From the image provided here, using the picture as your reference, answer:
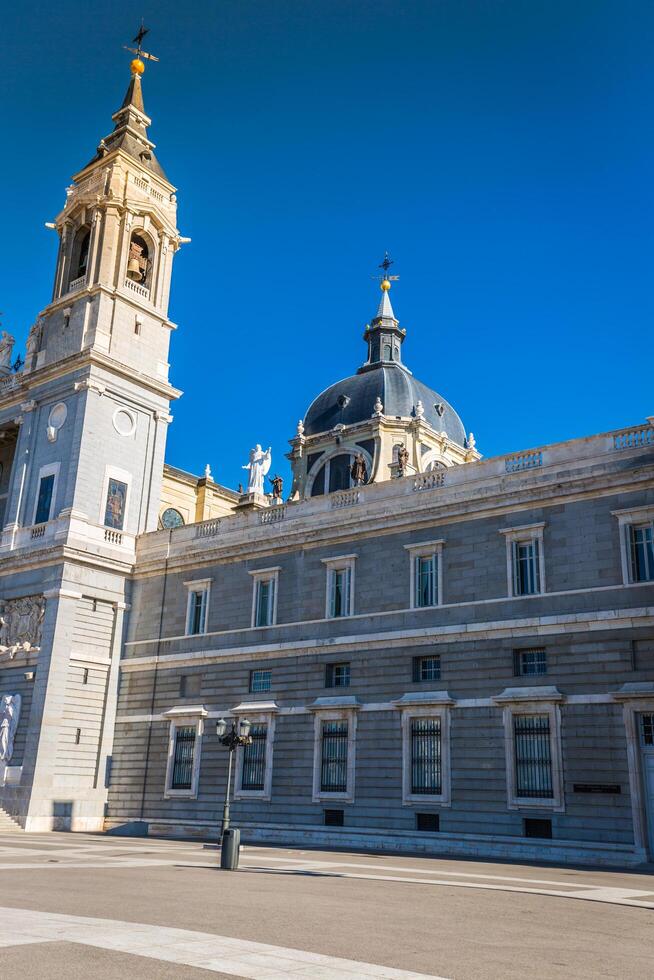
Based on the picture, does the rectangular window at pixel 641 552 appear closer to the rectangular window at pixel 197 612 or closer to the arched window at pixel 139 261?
the rectangular window at pixel 197 612

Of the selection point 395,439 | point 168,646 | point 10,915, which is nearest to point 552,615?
point 168,646

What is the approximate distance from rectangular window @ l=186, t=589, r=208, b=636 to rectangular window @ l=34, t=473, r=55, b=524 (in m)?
7.84

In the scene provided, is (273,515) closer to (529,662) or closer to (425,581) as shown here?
(425,581)

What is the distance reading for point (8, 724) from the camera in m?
38.5

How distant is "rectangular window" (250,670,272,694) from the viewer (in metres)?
35.5

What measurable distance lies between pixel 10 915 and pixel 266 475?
150 ft

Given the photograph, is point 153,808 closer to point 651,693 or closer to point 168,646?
point 168,646

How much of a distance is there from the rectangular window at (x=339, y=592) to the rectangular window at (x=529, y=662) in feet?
22.9

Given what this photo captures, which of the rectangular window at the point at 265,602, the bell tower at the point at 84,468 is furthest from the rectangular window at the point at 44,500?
the rectangular window at the point at 265,602

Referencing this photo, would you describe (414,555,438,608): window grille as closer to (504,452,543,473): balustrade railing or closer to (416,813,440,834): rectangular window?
(504,452,543,473): balustrade railing

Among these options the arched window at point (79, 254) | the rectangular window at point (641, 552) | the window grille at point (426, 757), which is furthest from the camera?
the arched window at point (79, 254)

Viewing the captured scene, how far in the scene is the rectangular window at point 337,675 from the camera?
3353 cm

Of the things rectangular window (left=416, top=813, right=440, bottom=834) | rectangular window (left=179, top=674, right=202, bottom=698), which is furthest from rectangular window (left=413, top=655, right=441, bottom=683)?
rectangular window (left=179, top=674, right=202, bottom=698)

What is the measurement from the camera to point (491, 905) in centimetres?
1491
